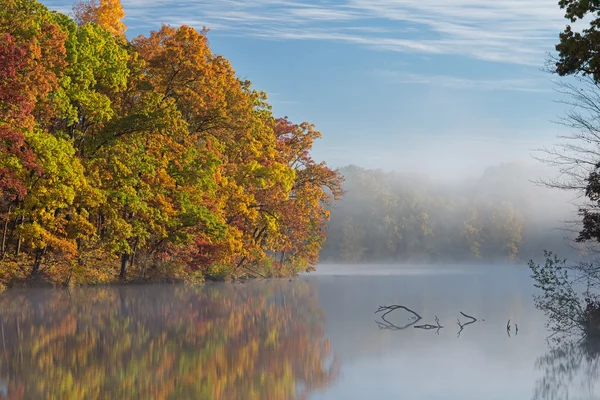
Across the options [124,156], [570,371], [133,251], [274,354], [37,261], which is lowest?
[133,251]

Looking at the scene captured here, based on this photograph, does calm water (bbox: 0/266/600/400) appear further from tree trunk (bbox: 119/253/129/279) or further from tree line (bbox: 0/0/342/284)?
tree trunk (bbox: 119/253/129/279)

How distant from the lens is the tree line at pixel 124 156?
117 feet

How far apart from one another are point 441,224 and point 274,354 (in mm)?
121676

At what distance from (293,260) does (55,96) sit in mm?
35440

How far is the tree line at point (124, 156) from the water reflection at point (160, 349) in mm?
6314

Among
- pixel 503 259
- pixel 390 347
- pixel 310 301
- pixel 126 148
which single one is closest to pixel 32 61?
pixel 126 148

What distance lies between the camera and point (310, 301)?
36.7 metres

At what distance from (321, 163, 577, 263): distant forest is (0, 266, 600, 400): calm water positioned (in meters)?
101

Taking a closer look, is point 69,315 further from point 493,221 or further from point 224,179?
point 493,221

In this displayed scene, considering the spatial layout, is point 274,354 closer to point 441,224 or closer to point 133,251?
point 133,251

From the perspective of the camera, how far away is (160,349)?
1911 centimetres

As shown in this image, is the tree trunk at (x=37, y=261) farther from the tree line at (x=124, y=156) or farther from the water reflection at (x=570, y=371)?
the water reflection at (x=570, y=371)

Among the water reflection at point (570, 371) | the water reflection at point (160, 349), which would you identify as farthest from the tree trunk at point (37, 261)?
the water reflection at point (570, 371)

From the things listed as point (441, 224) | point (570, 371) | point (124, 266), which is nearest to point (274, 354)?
point (570, 371)
